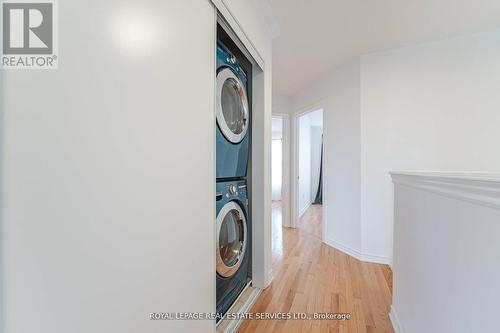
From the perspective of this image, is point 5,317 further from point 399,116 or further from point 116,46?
point 399,116

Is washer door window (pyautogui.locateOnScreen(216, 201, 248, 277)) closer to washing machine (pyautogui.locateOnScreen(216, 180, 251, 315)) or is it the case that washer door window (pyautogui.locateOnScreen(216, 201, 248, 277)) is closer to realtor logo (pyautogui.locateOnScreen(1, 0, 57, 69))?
washing machine (pyautogui.locateOnScreen(216, 180, 251, 315))

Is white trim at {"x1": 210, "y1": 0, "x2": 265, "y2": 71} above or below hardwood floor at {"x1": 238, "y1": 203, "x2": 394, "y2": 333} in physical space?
above

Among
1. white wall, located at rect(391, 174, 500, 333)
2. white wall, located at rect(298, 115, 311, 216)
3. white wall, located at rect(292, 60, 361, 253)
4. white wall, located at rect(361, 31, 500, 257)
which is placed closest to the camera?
white wall, located at rect(391, 174, 500, 333)

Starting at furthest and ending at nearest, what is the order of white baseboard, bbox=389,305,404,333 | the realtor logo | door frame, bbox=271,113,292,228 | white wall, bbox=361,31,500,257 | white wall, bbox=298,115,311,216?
white wall, bbox=298,115,311,216 < door frame, bbox=271,113,292,228 < white wall, bbox=361,31,500,257 < white baseboard, bbox=389,305,404,333 < the realtor logo

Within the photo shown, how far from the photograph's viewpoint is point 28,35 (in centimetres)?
50

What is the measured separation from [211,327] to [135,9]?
1.39 metres

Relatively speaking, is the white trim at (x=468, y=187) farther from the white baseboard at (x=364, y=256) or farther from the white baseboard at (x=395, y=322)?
the white baseboard at (x=364, y=256)

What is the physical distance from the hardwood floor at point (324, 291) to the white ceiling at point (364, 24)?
93.6 inches

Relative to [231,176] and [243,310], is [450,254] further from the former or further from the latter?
[243,310]

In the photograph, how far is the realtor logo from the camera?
45cm

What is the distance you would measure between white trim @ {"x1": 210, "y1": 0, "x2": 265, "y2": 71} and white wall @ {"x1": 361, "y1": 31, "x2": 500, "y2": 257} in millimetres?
1531

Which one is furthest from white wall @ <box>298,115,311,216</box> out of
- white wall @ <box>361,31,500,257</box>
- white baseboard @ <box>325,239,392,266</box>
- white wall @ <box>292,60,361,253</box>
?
white wall @ <box>361,31,500,257</box>

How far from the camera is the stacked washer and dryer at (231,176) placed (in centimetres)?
144

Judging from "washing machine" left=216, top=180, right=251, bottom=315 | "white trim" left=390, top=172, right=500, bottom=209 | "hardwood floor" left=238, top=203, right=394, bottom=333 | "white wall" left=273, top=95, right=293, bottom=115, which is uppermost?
"white wall" left=273, top=95, right=293, bottom=115
